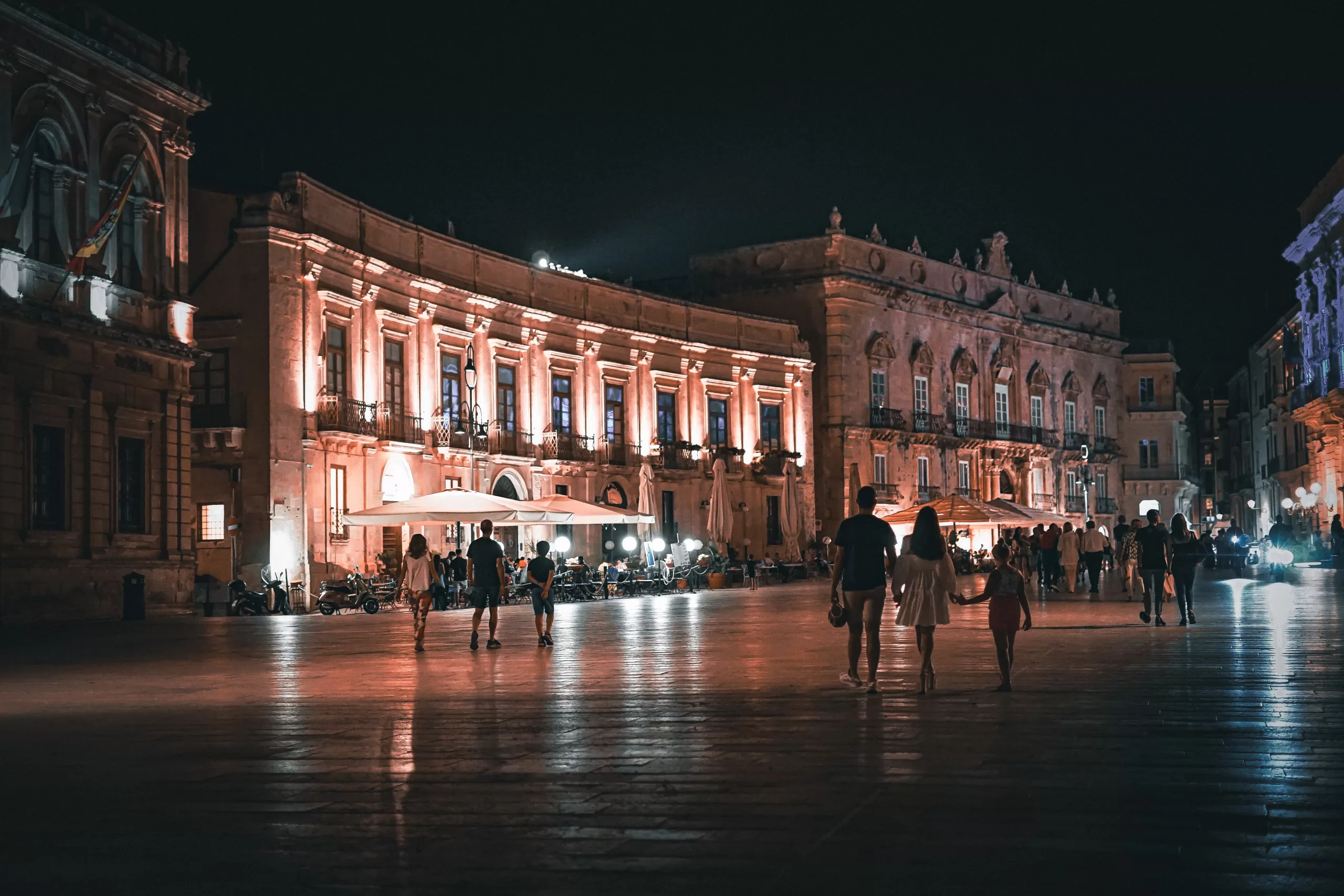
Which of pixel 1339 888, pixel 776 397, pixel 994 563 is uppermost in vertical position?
pixel 776 397

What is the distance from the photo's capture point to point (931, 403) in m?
68.0

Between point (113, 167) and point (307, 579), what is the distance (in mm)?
9761

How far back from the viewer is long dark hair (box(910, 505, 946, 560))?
13.1 metres

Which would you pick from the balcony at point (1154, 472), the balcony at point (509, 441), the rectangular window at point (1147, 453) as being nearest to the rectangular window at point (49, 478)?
the balcony at point (509, 441)

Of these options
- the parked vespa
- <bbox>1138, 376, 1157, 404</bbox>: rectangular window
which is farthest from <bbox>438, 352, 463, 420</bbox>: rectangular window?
<bbox>1138, 376, 1157, 404</bbox>: rectangular window

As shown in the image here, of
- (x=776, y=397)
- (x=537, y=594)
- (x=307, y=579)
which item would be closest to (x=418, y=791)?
(x=537, y=594)

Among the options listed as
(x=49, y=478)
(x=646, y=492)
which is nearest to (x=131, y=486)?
(x=49, y=478)

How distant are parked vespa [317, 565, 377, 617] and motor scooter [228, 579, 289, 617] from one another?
0.75 m

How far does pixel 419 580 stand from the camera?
1945 centimetres

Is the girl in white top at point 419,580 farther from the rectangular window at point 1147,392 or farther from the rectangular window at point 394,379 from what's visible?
the rectangular window at point 1147,392

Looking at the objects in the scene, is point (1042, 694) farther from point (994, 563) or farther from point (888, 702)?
point (994, 563)

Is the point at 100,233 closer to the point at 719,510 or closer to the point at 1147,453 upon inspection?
the point at 719,510

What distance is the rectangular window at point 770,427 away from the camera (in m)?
56.6

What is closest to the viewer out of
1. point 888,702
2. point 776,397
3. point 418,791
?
point 418,791
